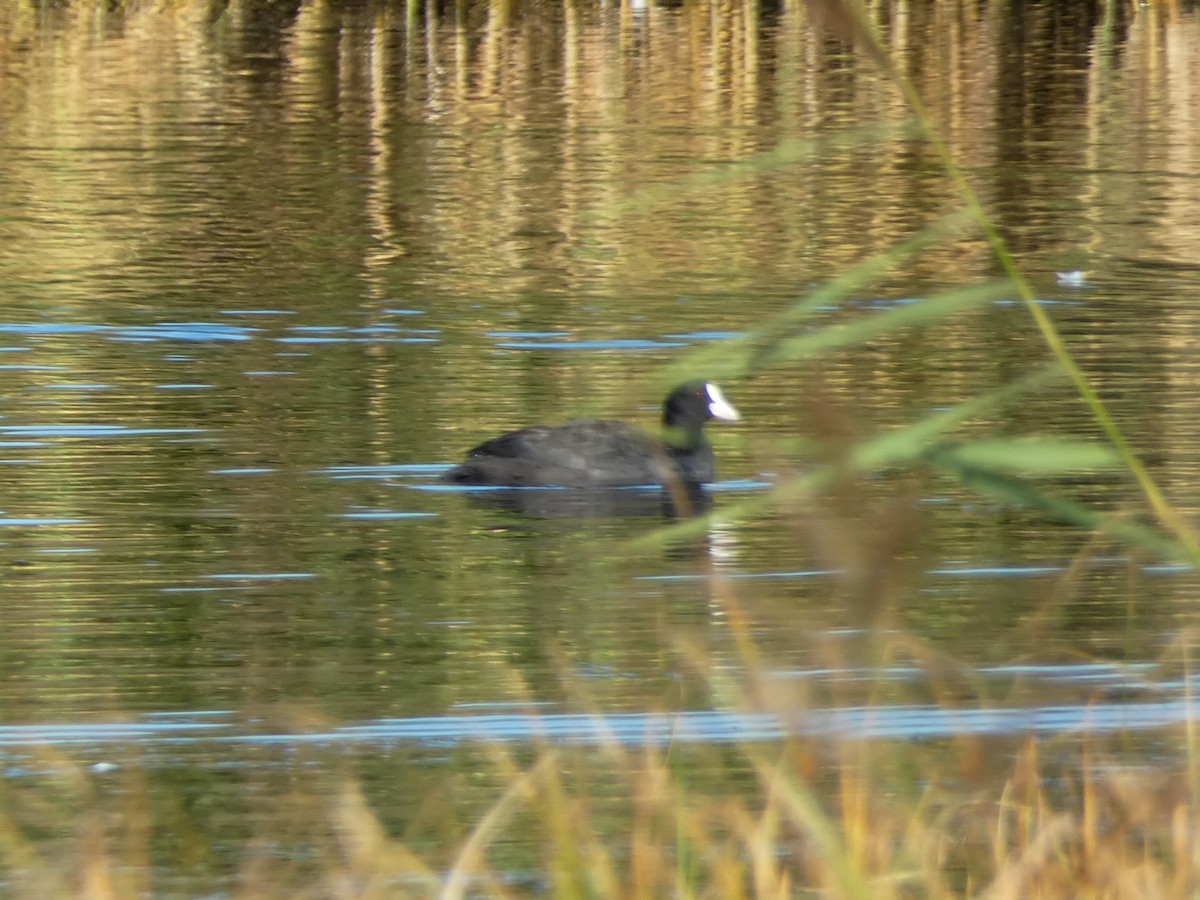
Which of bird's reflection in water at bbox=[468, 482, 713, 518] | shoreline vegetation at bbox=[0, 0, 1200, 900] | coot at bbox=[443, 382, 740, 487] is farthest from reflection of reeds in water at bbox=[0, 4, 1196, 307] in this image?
shoreline vegetation at bbox=[0, 0, 1200, 900]

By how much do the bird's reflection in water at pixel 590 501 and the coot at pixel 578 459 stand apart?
44 millimetres

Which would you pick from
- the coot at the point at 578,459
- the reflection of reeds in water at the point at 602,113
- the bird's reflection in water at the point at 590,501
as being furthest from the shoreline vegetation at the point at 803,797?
the reflection of reeds in water at the point at 602,113

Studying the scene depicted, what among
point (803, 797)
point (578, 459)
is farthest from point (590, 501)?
point (803, 797)

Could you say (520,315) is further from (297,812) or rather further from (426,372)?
(297,812)

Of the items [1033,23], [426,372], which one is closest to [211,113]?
[426,372]

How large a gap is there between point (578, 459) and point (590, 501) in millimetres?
191

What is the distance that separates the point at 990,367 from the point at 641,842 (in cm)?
897

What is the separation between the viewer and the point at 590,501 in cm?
1034

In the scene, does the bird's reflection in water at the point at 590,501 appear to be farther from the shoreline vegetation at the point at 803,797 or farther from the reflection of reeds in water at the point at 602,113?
the shoreline vegetation at the point at 803,797

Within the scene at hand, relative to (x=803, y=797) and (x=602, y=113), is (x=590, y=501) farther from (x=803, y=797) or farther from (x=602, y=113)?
(x=602, y=113)

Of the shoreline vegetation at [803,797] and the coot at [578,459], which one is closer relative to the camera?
the shoreline vegetation at [803,797]

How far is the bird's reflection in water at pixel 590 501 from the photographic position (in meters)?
10.1

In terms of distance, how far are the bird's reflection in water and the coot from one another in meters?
0.04

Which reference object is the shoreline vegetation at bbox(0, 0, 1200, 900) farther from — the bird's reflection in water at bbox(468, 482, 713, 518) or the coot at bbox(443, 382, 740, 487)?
the coot at bbox(443, 382, 740, 487)
